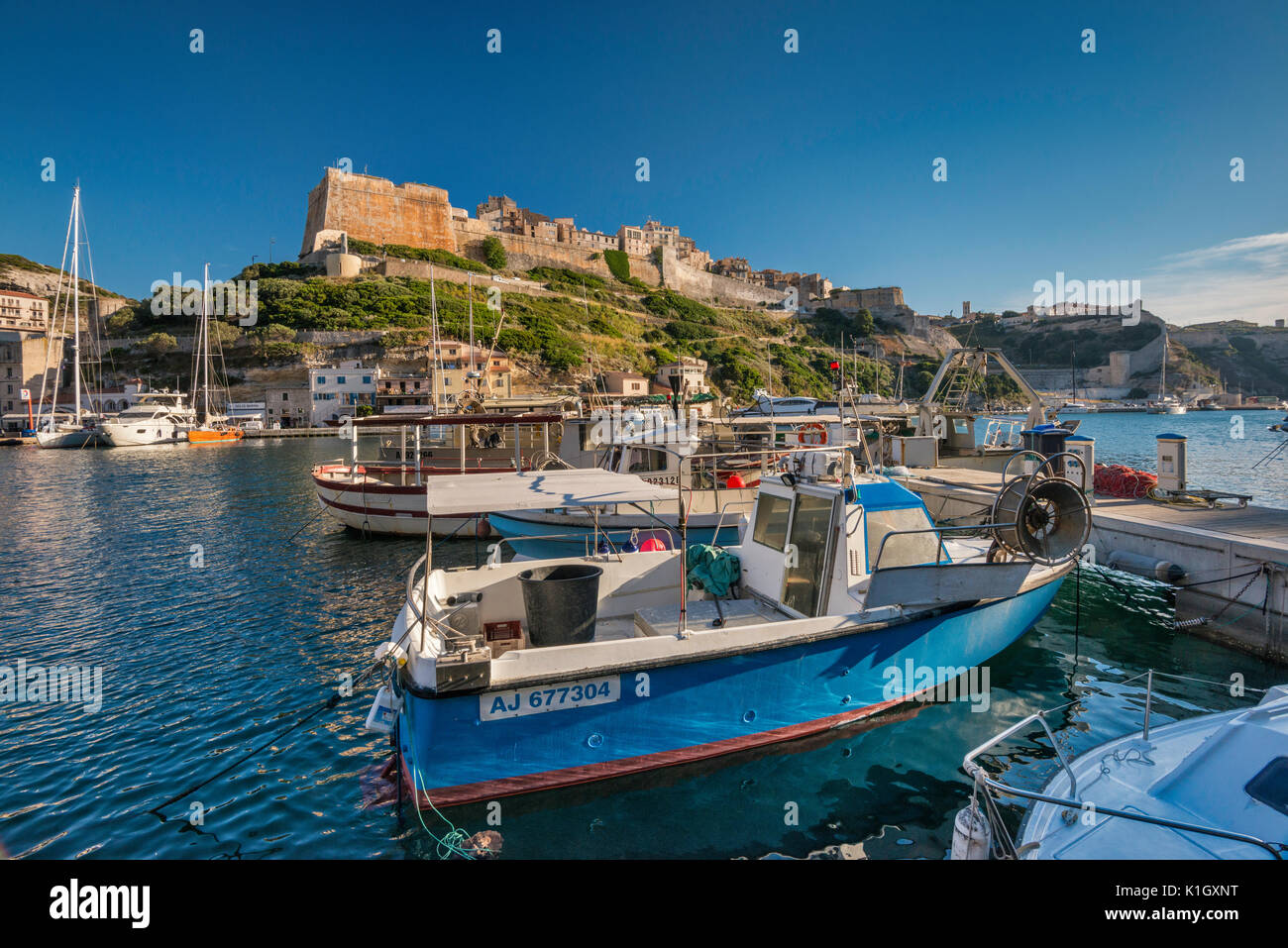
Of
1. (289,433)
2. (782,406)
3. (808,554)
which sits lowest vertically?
(808,554)

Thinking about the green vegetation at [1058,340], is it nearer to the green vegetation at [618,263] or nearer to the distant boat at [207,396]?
the green vegetation at [618,263]

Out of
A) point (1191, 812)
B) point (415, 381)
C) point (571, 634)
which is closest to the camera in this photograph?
point (1191, 812)

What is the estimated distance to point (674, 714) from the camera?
19.4 feet

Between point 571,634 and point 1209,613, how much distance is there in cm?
983

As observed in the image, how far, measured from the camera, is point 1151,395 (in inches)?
4938

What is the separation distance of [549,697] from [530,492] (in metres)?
2.08

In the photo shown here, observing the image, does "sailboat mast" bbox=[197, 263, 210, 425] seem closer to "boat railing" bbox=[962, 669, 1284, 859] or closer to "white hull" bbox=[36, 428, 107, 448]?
"white hull" bbox=[36, 428, 107, 448]

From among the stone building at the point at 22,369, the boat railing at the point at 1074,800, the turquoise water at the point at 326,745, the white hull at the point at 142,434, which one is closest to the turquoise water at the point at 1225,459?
the turquoise water at the point at 326,745

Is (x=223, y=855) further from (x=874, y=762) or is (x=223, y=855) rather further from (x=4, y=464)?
(x=4, y=464)

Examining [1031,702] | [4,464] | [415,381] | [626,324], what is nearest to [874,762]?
[1031,702]

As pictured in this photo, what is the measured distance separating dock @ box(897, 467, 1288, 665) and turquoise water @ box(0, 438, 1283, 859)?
0.48m

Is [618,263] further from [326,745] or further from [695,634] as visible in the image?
[695,634]


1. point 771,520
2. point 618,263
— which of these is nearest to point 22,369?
point 618,263

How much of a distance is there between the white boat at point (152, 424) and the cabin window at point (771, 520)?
61.5 metres
